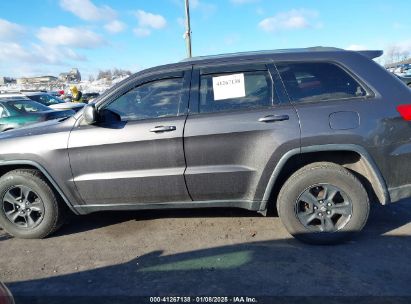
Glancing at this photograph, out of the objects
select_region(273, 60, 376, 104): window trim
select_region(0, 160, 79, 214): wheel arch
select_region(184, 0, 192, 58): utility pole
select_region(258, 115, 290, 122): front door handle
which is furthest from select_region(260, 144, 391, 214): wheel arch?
select_region(184, 0, 192, 58): utility pole

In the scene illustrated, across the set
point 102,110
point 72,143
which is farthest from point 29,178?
point 102,110

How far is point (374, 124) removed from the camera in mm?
3219

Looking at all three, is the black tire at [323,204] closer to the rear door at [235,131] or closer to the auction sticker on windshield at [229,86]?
the rear door at [235,131]

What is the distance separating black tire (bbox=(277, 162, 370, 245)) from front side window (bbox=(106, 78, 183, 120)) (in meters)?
1.42

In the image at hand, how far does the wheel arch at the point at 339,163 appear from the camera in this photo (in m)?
3.26

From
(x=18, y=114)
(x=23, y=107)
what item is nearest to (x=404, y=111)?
(x=18, y=114)

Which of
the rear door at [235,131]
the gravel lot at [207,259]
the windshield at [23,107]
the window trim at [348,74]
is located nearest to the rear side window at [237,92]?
the rear door at [235,131]

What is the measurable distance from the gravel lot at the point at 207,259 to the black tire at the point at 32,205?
0.47 feet

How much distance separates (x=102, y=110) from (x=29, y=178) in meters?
1.15

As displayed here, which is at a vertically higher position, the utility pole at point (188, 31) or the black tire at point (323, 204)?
the utility pole at point (188, 31)

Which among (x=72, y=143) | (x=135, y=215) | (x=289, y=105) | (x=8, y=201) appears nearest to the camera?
(x=289, y=105)

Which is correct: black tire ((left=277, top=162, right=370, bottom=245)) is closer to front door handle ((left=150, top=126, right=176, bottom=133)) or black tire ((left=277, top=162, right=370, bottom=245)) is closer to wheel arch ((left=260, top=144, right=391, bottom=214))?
wheel arch ((left=260, top=144, right=391, bottom=214))

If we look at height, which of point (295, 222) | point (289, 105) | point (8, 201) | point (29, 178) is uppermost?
point (289, 105)

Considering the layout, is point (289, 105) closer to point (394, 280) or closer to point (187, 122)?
point (187, 122)
